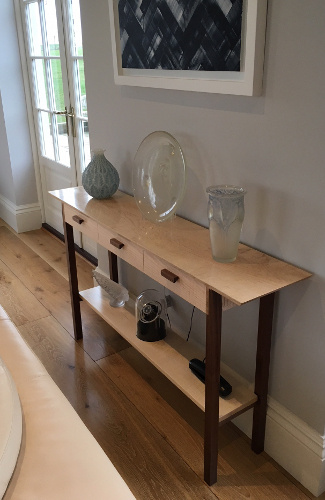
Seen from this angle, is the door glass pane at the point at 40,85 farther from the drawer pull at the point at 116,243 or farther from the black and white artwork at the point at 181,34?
the drawer pull at the point at 116,243

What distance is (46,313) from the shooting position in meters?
2.59

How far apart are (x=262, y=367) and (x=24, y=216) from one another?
2.83 metres

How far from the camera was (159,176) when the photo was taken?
1716 mm

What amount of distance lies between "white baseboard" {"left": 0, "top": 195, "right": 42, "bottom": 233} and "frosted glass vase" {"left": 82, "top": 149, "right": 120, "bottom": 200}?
6.60ft

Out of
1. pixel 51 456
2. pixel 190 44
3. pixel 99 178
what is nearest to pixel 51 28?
pixel 99 178

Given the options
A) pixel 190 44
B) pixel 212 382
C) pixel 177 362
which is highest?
pixel 190 44

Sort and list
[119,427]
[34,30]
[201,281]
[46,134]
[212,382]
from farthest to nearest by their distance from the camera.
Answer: [46,134]
[34,30]
[119,427]
[212,382]
[201,281]

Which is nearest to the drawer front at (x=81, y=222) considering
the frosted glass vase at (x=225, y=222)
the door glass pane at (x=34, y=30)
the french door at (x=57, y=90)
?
the frosted glass vase at (x=225, y=222)

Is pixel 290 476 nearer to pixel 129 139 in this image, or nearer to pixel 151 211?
pixel 151 211

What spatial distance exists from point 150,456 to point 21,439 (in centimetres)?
85

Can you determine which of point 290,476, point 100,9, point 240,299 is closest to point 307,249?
point 240,299

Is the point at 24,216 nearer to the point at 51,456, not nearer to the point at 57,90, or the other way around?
the point at 57,90

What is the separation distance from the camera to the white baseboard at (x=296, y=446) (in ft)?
4.83

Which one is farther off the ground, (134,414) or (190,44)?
(190,44)
